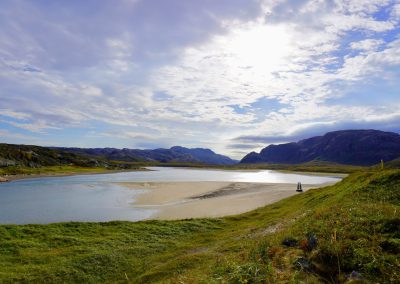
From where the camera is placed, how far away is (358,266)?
1016 cm

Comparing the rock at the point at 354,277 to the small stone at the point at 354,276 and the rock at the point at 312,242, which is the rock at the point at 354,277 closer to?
the small stone at the point at 354,276

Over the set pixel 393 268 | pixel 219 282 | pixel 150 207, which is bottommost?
pixel 150 207

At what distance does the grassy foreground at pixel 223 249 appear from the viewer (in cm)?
1054

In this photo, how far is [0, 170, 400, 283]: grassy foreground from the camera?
10.5 m

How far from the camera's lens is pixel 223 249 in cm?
1970

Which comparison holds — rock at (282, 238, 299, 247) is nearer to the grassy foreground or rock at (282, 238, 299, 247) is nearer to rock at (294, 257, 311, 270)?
the grassy foreground

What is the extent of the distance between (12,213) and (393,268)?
44725mm

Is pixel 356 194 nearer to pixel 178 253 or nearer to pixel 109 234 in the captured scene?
pixel 178 253

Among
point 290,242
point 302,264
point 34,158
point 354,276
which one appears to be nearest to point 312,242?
point 290,242

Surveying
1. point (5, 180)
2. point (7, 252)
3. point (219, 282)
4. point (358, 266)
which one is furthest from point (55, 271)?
point (5, 180)

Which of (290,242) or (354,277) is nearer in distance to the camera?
(354,277)

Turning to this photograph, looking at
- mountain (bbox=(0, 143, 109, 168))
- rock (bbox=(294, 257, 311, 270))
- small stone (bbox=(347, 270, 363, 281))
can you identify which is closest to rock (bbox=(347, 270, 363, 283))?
small stone (bbox=(347, 270, 363, 281))

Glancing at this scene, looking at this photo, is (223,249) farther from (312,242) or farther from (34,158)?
(34,158)

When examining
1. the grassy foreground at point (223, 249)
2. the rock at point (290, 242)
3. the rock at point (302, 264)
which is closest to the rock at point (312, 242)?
the grassy foreground at point (223, 249)
